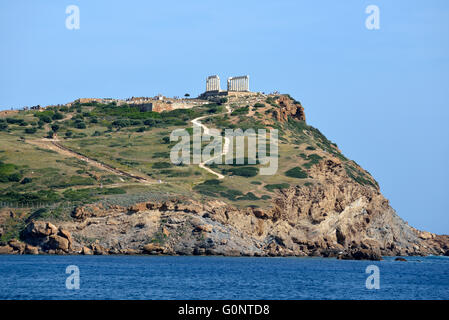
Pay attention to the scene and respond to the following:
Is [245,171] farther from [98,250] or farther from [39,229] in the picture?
[39,229]

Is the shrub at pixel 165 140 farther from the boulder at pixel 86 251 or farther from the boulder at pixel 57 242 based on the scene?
the boulder at pixel 57 242

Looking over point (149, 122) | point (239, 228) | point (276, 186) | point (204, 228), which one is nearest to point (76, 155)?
point (149, 122)

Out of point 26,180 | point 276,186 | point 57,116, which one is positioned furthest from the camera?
point 57,116

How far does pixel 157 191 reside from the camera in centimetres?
9494

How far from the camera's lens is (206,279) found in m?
60.7

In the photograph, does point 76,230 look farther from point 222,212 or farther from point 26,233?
point 222,212

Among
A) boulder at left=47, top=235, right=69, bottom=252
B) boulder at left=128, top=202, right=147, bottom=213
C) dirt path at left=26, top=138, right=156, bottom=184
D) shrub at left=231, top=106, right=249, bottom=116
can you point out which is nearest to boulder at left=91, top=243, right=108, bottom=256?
boulder at left=47, top=235, right=69, bottom=252

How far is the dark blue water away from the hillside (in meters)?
5.16

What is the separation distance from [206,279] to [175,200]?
101 feet

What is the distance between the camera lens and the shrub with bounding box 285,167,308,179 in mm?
109500

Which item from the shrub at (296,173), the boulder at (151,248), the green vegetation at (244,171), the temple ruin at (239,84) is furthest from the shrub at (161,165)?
the temple ruin at (239,84)

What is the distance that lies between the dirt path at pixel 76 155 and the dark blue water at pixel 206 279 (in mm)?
28936

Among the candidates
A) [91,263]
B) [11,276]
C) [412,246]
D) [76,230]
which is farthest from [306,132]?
[11,276]

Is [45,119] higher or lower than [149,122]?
higher
